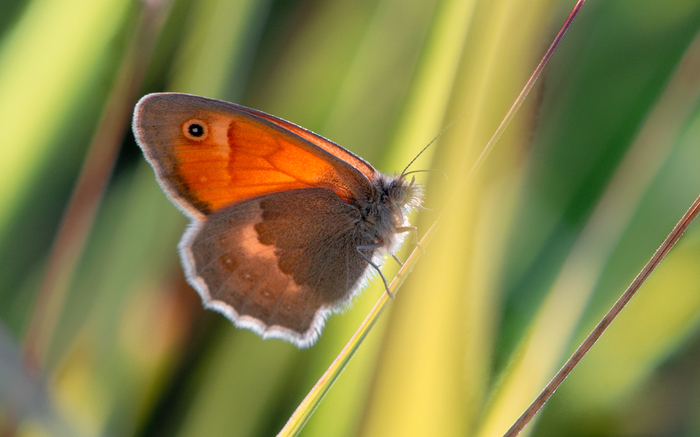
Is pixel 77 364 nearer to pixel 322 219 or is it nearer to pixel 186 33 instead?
pixel 322 219

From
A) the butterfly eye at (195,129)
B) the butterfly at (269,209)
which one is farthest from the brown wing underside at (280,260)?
the butterfly eye at (195,129)

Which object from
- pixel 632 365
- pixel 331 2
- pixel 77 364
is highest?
pixel 331 2

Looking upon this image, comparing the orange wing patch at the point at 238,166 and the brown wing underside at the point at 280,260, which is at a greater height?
the orange wing patch at the point at 238,166

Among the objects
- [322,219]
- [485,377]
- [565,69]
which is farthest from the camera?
[322,219]

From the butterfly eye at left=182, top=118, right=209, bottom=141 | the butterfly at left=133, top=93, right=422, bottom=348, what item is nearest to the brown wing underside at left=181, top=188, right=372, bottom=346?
the butterfly at left=133, top=93, right=422, bottom=348

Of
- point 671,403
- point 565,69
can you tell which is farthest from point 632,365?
point 565,69

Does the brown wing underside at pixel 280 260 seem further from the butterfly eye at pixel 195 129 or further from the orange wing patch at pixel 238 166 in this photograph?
the butterfly eye at pixel 195 129

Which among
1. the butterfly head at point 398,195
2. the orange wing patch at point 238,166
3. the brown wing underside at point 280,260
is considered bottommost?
the brown wing underside at point 280,260

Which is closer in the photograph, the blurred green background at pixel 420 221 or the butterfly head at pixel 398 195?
the blurred green background at pixel 420 221
